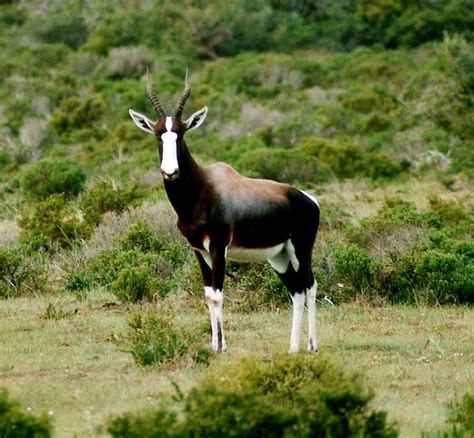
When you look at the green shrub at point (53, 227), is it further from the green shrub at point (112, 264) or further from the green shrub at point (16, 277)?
the green shrub at point (112, 264)

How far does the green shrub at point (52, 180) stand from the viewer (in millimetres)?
24141

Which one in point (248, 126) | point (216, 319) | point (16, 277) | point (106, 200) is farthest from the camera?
point (248, 126)

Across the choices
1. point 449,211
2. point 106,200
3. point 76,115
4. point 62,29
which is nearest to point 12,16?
point 62,29

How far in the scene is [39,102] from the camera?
43.8 meters

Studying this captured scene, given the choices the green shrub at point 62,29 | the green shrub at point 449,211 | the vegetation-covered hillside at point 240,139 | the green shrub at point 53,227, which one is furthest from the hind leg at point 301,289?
the green shrub at point 62,29

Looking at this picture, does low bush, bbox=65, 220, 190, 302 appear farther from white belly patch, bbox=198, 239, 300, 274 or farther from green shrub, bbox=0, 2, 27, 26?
green shrub, bbox=0, 2, 27, 26

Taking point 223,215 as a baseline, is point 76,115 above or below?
below

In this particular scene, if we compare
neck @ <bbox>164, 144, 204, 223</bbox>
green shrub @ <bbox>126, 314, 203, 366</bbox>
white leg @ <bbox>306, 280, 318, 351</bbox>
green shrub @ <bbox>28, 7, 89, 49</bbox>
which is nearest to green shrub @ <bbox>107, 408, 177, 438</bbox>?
green shrub @ <bbox>126, 314, 203, 366</bbox>

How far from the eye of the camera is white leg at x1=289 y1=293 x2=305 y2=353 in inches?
460

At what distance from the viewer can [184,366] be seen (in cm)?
1085

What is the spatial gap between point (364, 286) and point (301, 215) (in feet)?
9.97

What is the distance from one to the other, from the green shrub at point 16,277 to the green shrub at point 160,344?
4.65 m

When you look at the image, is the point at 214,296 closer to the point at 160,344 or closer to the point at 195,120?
the point at 160,344

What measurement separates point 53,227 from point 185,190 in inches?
271
